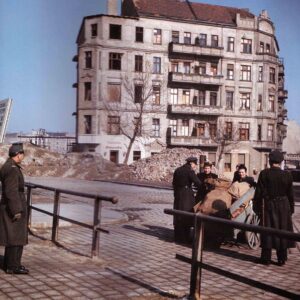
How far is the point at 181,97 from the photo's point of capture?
5412 centimetres

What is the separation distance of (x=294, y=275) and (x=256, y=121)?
5142 cm

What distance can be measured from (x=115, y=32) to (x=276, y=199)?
152 feet

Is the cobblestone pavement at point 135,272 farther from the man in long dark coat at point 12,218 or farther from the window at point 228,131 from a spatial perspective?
the window at point 228,131

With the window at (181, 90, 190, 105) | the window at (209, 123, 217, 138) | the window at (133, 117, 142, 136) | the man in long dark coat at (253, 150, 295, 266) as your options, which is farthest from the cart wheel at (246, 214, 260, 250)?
the window at (209, 123, 217, 138)

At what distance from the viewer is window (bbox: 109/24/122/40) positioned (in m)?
51.3

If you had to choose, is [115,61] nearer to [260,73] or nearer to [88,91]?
[88,91]

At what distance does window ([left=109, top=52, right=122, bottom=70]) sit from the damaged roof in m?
5.25

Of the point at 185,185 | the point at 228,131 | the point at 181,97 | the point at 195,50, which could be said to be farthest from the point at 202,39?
the point at 185,185

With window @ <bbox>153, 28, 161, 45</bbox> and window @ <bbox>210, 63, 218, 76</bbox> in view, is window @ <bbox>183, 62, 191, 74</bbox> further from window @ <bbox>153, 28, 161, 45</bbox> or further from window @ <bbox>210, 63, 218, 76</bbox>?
window @ <bbox>153, 28, 161, 45</bbox>

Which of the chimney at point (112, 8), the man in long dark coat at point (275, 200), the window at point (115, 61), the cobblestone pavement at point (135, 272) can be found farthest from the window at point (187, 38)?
the man in long dark coat at point (275, 200)

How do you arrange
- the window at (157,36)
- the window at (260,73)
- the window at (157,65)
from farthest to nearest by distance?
the window at (260,73)
the window at (157,65)
the window at (157,36)

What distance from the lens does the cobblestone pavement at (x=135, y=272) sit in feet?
17.6

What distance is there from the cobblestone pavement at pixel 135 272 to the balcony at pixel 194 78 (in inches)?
1714

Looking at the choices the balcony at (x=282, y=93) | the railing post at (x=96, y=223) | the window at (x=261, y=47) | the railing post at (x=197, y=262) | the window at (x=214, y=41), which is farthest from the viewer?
the balcony at (x=282, y=93)
